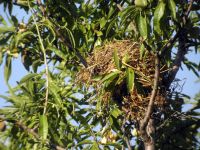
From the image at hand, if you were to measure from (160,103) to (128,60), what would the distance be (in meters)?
0.35

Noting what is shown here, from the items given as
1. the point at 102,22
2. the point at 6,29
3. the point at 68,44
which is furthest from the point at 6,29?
the point at 102,22

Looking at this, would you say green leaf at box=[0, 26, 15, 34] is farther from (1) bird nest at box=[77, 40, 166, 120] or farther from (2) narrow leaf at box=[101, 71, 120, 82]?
(2) narrow leaf at box=[101, 71, 120, 82]

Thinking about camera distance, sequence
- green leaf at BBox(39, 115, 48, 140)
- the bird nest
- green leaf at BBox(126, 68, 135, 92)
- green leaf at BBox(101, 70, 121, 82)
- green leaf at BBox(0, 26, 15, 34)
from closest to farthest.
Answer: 1. green leaf at BBox(39, 115, 48, 140)
2. green leaf at BBox(126, 68, 135, 92)
3. green leaf at BBox(101, 70, 121, 82)
4. the bird nest
5. green leaf at BBox(0, 26, 15, 34)

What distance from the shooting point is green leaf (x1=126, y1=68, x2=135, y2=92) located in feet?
7.76

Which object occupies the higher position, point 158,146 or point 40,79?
point 40,79

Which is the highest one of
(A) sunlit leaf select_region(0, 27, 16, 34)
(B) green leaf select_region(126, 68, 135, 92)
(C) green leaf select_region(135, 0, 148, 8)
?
(C) green leaf select_region(135, 0, 148, 8)

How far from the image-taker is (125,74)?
2488 mm

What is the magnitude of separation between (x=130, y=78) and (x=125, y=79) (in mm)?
210

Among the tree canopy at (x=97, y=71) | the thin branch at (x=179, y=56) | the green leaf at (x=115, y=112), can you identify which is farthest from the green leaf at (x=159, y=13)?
the green leaf at (x=115, y=112)

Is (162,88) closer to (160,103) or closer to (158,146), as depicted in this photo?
(160,103)

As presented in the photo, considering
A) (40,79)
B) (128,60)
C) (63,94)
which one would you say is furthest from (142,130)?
(40,79)

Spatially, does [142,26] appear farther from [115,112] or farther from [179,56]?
[179,56]

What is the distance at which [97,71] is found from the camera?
112 inches

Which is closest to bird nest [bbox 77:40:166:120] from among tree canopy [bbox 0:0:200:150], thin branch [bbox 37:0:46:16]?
tree canopy [bbox 0:0:200:150]
